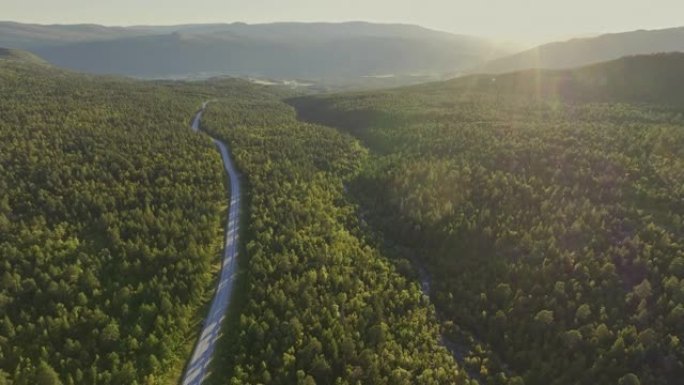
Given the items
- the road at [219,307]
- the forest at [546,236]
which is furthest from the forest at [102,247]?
the forest at [546,236]

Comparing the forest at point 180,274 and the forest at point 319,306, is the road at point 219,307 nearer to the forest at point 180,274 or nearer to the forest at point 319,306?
the forest at point 180,274

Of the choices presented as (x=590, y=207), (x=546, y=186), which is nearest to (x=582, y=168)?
(x=546, y=186)

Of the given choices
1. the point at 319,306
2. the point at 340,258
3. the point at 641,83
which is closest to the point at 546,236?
the point at 340,258

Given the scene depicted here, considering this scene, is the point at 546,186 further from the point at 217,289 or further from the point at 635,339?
the point at 217,289

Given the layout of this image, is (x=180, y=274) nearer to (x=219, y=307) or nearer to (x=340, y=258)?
(x=219, y=307)

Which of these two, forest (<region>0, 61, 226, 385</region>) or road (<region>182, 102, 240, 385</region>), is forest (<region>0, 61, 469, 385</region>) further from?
road (<region>182, 102, 240, 385</region>)

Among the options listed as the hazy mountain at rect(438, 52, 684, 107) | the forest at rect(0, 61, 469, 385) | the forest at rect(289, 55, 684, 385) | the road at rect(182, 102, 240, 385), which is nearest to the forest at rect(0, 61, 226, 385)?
the forest at rect(0, 61, 469, 385)
